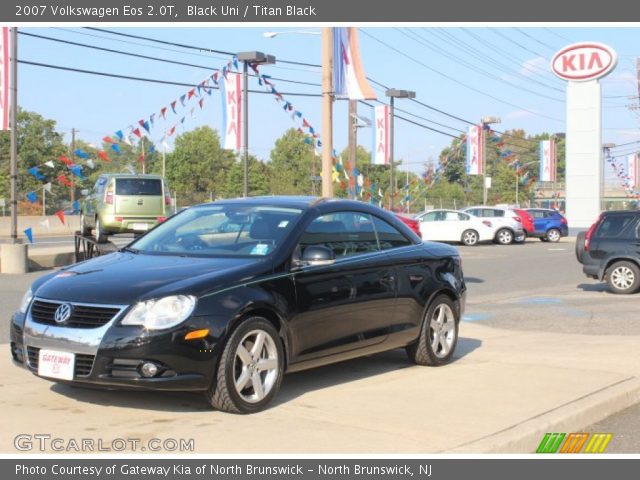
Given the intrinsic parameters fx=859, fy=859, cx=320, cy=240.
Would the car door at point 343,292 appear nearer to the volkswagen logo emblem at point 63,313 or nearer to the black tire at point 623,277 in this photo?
the volkswagen logo emblem at point 63,313

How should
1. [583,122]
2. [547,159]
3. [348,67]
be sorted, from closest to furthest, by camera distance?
[348,67], [583,122], [547,159]

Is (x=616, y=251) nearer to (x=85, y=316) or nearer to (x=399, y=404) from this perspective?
(x=399, y=404)

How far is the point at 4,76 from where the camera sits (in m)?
19.2

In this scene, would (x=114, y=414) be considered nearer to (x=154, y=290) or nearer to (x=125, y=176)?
(x=154, y=290)

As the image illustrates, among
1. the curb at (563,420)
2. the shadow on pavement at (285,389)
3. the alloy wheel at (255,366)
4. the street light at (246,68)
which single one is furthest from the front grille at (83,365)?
the street light at (246,68)

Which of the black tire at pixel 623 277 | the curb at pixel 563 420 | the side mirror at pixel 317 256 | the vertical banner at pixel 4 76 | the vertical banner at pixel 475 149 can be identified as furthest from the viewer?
the vertical banner at pixel 475 149

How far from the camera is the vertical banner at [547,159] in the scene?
59438 millimetres

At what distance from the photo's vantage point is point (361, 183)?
3275cm

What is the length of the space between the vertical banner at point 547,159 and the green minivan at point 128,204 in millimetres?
42655

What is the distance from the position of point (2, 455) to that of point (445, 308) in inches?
188

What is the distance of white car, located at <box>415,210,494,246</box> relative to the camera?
35.6 meters

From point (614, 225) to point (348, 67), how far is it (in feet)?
24.4

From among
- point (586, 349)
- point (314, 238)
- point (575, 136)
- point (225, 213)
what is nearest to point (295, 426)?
point (314, 238)

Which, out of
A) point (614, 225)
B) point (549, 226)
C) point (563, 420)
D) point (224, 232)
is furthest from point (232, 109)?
point (563, 420)
